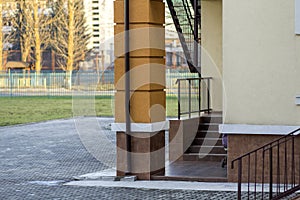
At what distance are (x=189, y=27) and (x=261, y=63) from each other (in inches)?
243

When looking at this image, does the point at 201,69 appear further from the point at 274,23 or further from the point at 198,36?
the point at 274,23

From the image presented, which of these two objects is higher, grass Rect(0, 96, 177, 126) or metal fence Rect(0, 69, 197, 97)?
metal fence Rect(0, 69, 197, 97)

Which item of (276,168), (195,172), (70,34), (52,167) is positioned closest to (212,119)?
(195,172)

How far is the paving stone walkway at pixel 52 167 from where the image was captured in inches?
491

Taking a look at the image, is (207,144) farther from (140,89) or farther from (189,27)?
(189,27)

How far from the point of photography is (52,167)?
17000mm

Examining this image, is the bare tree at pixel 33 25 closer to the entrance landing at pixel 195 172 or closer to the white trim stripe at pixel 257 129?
the entrance landing at pixel 195 172

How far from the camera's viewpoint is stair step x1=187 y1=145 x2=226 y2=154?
15970 millimetres

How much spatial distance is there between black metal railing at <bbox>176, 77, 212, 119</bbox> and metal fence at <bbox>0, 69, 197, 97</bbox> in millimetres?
34296

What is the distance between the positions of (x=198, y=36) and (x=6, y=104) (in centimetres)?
2918

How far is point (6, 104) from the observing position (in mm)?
46594

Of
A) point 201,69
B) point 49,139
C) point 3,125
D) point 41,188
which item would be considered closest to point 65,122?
point 3,125

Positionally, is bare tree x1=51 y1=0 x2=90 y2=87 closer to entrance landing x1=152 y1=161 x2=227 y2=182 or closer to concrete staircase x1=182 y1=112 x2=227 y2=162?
concrete staircase x1=182 y1=112 x2=227 y2=162

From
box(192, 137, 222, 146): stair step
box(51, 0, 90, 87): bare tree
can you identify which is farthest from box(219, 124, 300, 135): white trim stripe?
box(51, 0, 90, 87): bare tree
